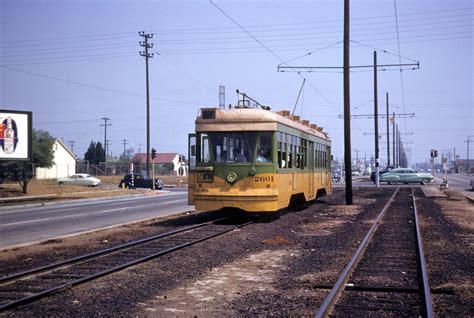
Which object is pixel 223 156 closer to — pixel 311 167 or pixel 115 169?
pixel 311 167

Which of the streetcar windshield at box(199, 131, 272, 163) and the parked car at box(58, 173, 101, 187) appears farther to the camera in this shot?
the parked car at box(58, 173, 101, 187)

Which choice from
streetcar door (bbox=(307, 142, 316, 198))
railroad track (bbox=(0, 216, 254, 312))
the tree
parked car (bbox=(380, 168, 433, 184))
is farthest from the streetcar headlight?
the tree

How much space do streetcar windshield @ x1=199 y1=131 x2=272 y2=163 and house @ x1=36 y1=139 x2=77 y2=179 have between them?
197ft

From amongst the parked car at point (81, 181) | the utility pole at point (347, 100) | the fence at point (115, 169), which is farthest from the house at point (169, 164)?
the utility pole at point (347, 100)

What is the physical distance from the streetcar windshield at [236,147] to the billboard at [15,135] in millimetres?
20624

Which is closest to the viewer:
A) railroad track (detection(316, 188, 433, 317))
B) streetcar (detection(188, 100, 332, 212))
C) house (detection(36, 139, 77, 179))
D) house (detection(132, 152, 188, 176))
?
railroad track (detection(316, 188, 433, 317))

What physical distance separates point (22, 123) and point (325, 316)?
30600mm

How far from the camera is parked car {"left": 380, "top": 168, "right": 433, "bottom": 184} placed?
52.8 metres

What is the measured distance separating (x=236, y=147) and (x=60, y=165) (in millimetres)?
68745

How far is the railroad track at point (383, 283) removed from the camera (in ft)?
20.5

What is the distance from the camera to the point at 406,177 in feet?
175

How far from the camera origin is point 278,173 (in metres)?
15.5

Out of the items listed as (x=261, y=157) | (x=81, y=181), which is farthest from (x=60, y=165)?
(x=261, y=157)

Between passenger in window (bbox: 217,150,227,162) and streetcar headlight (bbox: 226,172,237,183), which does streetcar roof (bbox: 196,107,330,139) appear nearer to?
passenger in window (bbox: 217,150,227,162)
